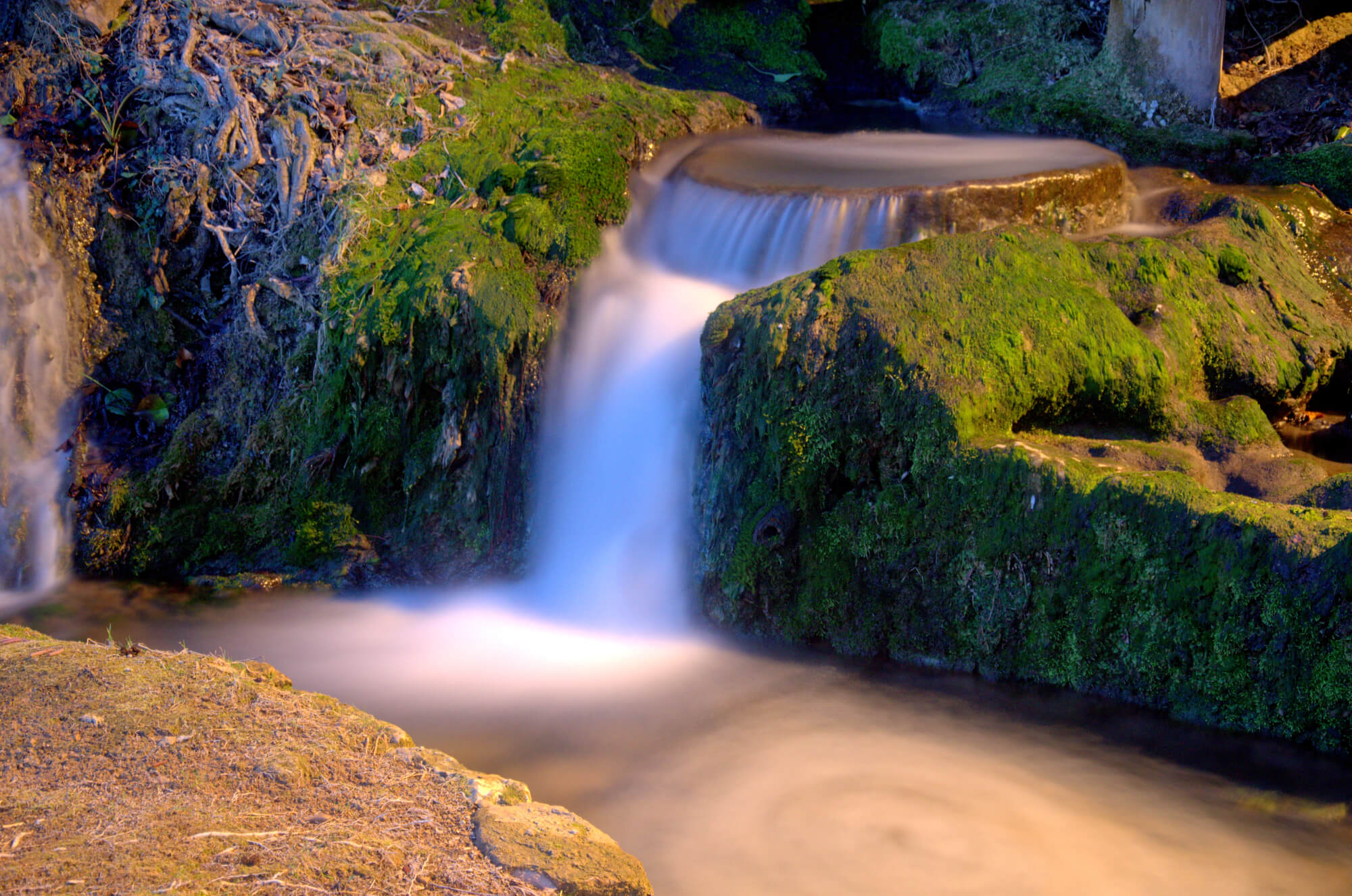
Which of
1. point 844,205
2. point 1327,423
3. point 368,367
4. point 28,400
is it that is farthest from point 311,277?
point 1327,423

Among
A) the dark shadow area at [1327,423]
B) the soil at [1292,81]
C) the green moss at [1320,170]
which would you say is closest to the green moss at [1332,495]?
the dark shadow area at [1327,423]

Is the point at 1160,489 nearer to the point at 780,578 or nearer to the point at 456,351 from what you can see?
the point at 780,578

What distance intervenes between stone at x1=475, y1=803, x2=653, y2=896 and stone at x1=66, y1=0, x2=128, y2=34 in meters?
8.68

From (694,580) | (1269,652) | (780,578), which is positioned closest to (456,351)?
(694,580)

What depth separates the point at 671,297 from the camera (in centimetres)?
775

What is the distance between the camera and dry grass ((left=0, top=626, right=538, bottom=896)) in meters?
3.13

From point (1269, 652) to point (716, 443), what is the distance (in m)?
3.22

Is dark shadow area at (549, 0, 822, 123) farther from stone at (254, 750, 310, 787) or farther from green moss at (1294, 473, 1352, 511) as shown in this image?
stone at (254, 750, 310, 787)

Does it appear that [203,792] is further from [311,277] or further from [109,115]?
[109,115]

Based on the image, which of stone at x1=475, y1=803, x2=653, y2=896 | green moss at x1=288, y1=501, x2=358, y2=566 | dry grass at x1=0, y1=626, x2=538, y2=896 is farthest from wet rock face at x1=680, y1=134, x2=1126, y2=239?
dry grass at x1=0, y1=626, x2=538, y2=896

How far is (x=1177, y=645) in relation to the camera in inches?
202

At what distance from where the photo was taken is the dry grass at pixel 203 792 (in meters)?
3.13

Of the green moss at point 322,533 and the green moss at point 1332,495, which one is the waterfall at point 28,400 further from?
the green moss at point 1332,495

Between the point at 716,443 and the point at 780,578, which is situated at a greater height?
the point at 716,443
